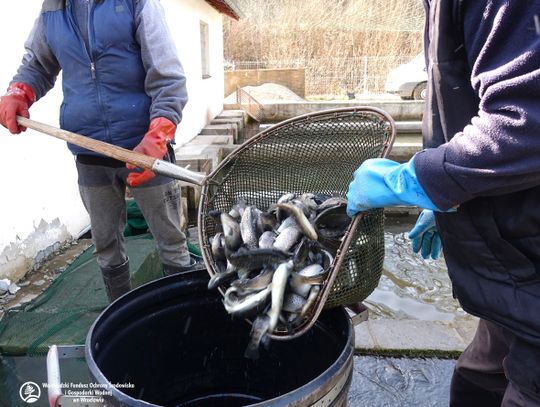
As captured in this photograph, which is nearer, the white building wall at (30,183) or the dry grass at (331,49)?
the white building wall at (30,183)

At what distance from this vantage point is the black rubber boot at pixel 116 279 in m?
3.04

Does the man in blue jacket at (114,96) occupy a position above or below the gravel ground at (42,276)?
above

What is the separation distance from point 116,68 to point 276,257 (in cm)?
169

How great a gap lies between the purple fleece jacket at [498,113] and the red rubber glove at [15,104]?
270 centimetres

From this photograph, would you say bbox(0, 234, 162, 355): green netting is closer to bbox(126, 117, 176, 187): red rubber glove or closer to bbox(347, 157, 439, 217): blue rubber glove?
bbox(126, 117, 176, 187): red rubber glove

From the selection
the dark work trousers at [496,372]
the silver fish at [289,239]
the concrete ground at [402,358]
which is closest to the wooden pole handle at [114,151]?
the silver fish at [289,239]

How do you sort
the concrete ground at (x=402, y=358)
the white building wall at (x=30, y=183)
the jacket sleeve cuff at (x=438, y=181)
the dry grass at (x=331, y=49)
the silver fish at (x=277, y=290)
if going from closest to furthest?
the jacket sleeve cuff at (x=438, y=181)
the silver fish at (x=277, y=290)
the concrete ground at (x=402, y=358)
the white building wall at (x=30, y=183)
the dry grass at (x=331, y=49)

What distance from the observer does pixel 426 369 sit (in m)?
3.02

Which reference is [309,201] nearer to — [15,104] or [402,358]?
[402,358]

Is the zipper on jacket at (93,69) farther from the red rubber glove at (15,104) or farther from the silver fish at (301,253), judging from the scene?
the silver fish at (301,253)

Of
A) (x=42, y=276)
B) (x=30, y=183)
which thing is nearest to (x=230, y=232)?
(x=42, y=276)

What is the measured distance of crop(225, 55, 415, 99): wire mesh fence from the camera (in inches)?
915

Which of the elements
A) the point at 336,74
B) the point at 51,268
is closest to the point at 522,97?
the point at 51,268

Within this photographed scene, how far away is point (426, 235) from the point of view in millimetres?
2338
